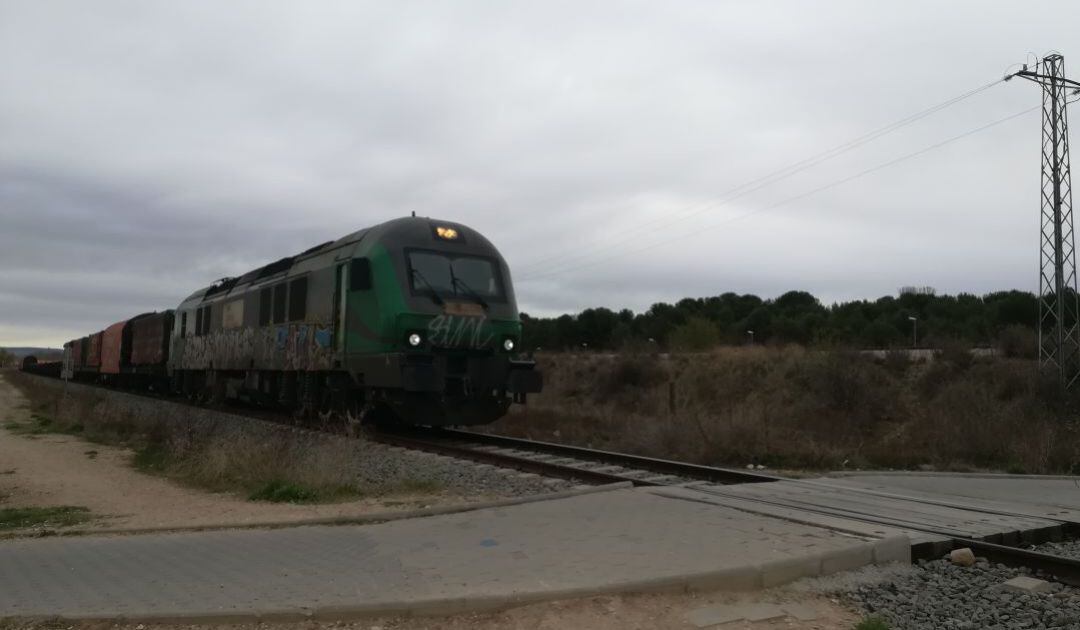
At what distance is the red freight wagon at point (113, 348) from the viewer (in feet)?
135

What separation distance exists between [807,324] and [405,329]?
48.4m

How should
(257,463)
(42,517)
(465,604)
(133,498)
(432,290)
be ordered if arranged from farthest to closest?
(432,290) < (257,463) < (133,498) < (42,517) < (465,604)

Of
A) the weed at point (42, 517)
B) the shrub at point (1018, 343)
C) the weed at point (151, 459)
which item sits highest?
the shrub at point (1018, 343)

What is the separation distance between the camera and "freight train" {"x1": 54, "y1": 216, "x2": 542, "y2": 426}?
13.5m

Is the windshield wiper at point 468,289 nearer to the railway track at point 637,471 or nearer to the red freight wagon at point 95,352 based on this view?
the railway track at point 637,471

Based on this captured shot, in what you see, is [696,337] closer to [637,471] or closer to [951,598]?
[637,471]

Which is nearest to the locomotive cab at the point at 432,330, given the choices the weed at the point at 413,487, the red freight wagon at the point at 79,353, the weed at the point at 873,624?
the weed at the point at 413,487

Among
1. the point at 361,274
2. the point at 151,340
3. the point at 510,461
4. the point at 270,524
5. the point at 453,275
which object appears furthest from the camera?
the point at 151,340

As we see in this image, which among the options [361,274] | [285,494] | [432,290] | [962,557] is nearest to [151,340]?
[361,274]

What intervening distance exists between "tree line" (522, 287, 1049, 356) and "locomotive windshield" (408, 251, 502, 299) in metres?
11.0

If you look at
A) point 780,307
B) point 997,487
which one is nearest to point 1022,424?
point 997,487

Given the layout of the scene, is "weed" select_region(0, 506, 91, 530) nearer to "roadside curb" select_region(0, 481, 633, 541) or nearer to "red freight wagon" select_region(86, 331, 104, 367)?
"roadside curb" select_region(0, 481, 633, 541)

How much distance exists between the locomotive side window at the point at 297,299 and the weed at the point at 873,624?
13779mm

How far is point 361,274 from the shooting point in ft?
46.4
